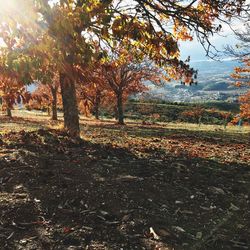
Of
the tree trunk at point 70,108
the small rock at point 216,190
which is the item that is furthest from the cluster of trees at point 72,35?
the small rock at point 216,190

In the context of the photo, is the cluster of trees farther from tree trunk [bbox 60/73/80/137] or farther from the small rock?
the small rock

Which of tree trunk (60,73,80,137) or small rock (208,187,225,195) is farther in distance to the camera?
tree trunk (60,73,80,137)

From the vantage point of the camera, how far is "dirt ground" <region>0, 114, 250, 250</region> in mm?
5492

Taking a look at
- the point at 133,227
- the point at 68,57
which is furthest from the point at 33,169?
the point at 68,57

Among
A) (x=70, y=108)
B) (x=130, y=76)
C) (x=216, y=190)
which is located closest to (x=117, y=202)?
(x=216, y=190)

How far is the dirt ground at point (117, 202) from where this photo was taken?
5.49 metres

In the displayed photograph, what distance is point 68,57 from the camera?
11602mm

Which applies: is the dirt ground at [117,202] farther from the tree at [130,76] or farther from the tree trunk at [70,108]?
the tree at [130,76]

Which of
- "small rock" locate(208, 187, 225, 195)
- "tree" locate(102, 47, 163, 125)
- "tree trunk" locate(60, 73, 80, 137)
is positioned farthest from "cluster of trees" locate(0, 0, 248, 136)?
"tree" locate(102, 47, 163, 125)

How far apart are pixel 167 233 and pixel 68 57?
24.1 ft

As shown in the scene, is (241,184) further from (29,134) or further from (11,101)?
(11,101)

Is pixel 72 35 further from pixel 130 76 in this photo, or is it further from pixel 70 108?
pixel 130 76

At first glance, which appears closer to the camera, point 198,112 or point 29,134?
point 29,134

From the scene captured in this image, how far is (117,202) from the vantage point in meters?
6.81
